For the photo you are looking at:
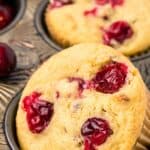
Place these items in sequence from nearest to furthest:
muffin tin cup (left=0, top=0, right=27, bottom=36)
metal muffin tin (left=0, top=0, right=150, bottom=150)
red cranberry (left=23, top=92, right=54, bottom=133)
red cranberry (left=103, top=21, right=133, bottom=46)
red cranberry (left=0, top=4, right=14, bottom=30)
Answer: red cranberry (left=23, top=92, right=54, bottom=133), metal muffin tin (left=0, top=0, right=150, bottom=150), red cranberry (left=103, top=21, right=133, bottom=46), muffin tin cup (left=0, top=0, right=27, bottom=36), red cranberry (left=0, top=4, right=14, bottom=30)

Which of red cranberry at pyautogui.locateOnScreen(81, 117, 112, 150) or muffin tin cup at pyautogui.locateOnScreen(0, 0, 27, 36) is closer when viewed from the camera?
red cranberry at pyautogui.locateOnScreen(81, 117, 112, 150)

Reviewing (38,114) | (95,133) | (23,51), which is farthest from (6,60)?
(95,133)

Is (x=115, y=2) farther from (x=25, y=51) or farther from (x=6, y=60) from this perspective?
(x=6, y=60)

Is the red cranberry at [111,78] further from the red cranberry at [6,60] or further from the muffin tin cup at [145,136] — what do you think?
the red cranberry at [6,60]

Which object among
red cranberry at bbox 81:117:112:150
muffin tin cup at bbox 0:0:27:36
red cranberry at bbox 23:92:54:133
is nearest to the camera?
red cranberry at bbox 81:117:112:150

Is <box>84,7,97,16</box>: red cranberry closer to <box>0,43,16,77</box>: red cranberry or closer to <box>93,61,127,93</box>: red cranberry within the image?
<box>0,43,16,77</box>: red cranberry

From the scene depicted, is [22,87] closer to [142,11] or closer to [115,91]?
[115,91]

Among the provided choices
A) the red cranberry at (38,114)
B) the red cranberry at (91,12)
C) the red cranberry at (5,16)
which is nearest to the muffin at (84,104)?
the red cranberry at (38,114)

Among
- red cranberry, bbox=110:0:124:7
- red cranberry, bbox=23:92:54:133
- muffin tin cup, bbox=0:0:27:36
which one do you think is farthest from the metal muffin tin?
red cranberry, bbox=110:0:124:7
